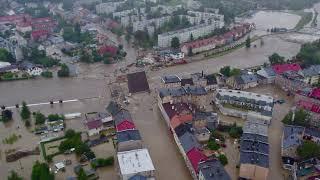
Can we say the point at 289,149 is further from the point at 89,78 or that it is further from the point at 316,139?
the point at 89,78

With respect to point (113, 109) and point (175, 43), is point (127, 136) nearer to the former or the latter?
point (113, 109)

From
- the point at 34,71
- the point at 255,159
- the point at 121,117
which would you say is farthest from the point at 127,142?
the point at 34,71

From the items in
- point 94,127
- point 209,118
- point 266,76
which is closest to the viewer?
point 94,127

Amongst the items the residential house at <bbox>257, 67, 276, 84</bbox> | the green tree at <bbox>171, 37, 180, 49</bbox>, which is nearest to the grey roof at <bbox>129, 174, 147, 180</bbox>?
the residential house at <bbox>257, 67, 276, 84</bbox>

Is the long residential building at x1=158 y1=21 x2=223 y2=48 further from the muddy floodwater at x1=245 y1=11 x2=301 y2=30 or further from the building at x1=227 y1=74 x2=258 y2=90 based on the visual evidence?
the building at x1=227 y1=74 x2=258 y2=90

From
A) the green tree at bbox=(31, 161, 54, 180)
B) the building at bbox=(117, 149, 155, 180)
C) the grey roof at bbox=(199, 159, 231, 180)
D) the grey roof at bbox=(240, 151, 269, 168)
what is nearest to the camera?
the grey roof at bbox=(199, 159, 231, 180)

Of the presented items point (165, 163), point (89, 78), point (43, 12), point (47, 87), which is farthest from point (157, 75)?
point (43, 12)

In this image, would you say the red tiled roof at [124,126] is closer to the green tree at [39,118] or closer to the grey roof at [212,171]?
the grey roof at [212,171]
